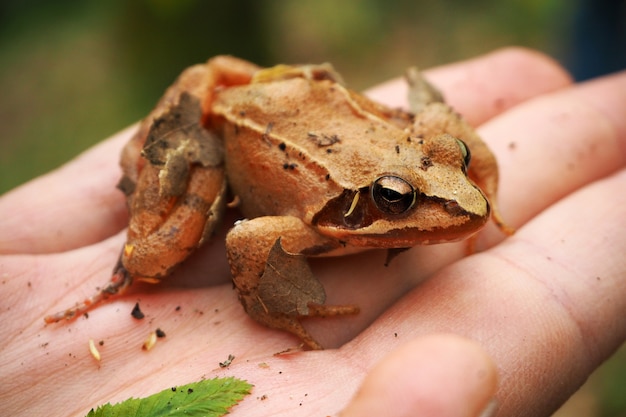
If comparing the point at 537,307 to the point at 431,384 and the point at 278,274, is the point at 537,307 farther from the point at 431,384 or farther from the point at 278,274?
the point at 278,274

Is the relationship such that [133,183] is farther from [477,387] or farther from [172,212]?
[477,387]

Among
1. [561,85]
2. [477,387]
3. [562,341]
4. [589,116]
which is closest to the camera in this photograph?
[477,387]

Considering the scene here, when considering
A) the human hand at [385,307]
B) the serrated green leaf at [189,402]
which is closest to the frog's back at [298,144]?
the human hand at [385,307]

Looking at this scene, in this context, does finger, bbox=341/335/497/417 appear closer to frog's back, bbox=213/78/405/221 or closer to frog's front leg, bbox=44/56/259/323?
frog's back, bbox=213/78/405/221

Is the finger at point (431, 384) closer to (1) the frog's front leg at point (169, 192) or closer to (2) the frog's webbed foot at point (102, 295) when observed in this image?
(1) the frog's front leg at point (169, 192)

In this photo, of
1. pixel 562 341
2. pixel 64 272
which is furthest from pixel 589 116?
pixel 64 272

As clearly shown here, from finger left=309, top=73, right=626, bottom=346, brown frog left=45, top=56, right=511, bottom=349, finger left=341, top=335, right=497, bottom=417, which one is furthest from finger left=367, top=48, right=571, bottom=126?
finger left=341, top=335, right=497, bottom=417

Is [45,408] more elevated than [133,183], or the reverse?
[133,183]

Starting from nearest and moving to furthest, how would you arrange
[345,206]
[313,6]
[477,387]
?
[477,387] < [345,206] < [313,6]

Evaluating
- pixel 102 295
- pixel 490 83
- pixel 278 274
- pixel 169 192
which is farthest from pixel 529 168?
pixel 102 295
